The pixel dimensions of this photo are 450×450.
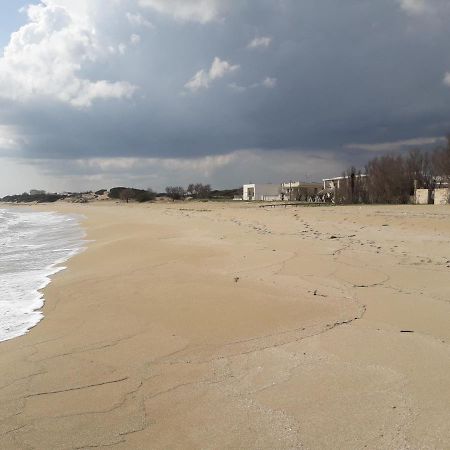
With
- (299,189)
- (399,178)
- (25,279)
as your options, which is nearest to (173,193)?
(299,189)

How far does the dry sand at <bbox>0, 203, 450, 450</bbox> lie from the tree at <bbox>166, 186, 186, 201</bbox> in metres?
99.6

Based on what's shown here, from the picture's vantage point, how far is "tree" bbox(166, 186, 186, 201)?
107 meters

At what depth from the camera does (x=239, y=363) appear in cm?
388

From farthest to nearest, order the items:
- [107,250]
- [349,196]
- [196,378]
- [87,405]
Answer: [349,196] → [107,250] → [196,378] → [87,405]

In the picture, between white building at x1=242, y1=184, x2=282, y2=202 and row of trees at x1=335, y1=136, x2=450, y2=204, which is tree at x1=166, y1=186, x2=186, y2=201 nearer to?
white building at x1=242, y1=184, x2=282, y2=202

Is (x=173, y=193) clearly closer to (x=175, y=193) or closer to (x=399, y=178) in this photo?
(x=175, y=193)

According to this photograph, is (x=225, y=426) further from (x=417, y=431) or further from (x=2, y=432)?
(x=2, y=432)

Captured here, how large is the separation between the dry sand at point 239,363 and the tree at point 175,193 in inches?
3921

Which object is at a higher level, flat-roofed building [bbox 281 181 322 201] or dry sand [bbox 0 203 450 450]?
flat-roofed building [bbox 281 181 322 201]

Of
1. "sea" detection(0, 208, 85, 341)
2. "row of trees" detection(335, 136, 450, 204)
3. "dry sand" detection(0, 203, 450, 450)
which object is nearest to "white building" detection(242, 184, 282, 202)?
"row of trees" detection(335, 136, 450, 204)

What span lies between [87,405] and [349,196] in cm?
5012

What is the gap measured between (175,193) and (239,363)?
353 feet

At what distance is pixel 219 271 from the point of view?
27.2 ft

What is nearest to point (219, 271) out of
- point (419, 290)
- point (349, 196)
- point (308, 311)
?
point (308, 311)
